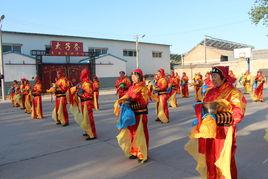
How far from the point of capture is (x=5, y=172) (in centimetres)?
561

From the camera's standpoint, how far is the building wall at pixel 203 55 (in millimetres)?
50938

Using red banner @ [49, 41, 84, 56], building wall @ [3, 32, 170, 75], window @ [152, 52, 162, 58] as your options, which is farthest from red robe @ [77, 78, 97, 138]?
window @ [152, 52, 162, 58]

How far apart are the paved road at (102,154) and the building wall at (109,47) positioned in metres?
20.2

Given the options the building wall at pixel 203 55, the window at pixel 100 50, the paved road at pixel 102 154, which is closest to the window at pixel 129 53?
the window at pixel 100 50

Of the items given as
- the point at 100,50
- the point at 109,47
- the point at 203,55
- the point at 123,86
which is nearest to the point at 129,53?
the point at 109,47

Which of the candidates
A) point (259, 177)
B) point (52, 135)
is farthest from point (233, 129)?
point (52, 135)

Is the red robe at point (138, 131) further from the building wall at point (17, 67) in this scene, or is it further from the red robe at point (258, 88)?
the building wall at point (17, 67)

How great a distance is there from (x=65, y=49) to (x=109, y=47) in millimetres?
7918

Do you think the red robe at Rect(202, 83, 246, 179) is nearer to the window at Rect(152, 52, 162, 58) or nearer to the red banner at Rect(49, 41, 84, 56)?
the red banner at Rect(49, 41, 84, 56)

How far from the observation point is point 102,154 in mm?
6594

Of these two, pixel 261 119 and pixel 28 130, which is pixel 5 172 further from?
pixel 261 119

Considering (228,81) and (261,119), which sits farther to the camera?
(261,119)

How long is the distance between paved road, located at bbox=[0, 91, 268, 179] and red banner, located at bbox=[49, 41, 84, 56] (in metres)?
19.1

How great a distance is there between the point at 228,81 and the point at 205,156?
1.04m
